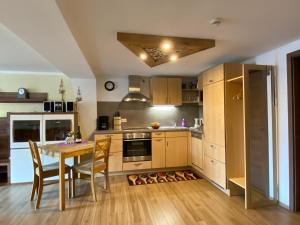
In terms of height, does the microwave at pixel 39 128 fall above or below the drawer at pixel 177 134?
above

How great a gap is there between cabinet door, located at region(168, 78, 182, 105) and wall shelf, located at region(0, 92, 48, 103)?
278 centimetres

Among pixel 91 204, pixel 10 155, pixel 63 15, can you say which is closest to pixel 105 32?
pixel 63 15

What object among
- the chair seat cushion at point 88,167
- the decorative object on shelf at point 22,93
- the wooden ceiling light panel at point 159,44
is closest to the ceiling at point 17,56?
the decorative object on shelf at point 22,93

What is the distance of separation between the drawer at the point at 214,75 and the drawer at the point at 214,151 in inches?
43.7

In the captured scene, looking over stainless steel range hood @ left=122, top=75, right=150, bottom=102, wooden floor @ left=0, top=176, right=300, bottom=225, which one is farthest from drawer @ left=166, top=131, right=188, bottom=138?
wooden floor @ left=0, top=176, right=300, bottom=225

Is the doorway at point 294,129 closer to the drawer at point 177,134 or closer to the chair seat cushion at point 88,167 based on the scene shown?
the drawer at point 177,134

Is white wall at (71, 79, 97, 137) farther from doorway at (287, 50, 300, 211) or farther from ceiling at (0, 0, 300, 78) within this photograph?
doorway at (287, 50, 300, 211)

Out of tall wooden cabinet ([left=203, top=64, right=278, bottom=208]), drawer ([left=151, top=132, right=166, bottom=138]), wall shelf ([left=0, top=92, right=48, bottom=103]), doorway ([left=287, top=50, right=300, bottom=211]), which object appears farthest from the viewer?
drawer ([left=151, top=132, right=166, bottom=138])

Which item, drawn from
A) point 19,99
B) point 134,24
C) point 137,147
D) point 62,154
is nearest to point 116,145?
point 137,147

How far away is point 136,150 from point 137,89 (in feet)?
4.65

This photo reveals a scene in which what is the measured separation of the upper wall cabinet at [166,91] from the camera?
455 cm

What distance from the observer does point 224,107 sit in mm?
3045

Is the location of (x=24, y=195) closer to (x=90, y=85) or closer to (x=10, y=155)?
(x=10, y=155)

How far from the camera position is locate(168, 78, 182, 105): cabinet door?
4621 millimetres
